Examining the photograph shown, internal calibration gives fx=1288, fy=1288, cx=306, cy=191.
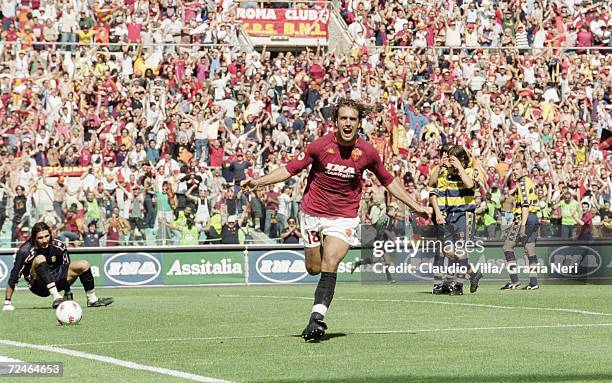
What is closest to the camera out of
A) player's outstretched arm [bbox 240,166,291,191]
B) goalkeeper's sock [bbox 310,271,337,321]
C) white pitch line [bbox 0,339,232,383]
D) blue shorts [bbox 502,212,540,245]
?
white pitch line [bbox 0,339,232,383]

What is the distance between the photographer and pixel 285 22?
127 feet

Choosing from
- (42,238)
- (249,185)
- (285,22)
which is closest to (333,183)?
(249,185)

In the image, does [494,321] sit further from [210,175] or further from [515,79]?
[515,79]

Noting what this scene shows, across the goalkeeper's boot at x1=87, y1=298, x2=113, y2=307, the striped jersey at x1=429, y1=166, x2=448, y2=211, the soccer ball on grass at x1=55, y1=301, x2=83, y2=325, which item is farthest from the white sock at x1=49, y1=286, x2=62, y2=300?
the striped jersey at x1=429, y1=166, x2=448, y2=211

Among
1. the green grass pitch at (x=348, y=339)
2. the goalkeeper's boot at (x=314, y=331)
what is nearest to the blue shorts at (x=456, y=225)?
the green grass pitch at (x=348, y=339)

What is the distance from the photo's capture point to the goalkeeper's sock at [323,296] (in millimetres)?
11969

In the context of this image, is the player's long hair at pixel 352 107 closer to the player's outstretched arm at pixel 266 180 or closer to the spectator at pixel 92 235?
the player's outstretched arm at pixel 266 180

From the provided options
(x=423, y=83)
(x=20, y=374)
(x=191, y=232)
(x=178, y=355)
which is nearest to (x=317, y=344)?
(x=178, y=355)

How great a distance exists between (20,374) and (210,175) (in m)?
19.6

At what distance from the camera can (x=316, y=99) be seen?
111 feet

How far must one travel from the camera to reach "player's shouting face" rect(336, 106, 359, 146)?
1234cm

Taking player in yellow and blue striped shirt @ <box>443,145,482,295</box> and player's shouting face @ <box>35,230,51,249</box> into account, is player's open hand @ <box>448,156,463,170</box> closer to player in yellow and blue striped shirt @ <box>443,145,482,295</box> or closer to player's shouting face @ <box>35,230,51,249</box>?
player in yellow and blue striped shirt @ <box>443,145,482,295</box>

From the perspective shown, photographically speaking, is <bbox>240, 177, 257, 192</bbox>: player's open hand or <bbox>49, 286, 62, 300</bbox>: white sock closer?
<bbox>240, 177, 257, 192</bbox>: player's open hand

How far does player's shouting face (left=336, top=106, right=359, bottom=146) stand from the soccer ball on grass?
4.30m
